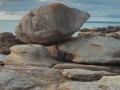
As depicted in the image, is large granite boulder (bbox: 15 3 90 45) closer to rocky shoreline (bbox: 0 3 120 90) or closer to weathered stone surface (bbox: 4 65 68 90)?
rocky shoreline (bbox: 0 3 120 90)

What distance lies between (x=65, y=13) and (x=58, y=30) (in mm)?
1302

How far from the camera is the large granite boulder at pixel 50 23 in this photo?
1388 centimetres

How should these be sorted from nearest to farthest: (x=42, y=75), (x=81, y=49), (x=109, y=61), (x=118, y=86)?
(x=118, y=86), (x=42, y=75), (x=109, y=61), (x=81, y=49)

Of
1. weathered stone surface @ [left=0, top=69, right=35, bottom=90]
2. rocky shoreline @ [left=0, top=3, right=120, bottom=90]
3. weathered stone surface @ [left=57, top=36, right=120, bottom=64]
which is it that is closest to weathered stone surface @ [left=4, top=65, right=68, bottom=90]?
weathered stone surface @ [left=0, top=69, right=35, bottom=90]

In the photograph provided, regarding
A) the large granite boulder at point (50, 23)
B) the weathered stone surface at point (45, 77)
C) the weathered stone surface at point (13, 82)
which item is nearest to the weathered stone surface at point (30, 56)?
the large granite boulder at point (50, 23)

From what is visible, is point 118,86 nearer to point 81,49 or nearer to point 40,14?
point 81,49

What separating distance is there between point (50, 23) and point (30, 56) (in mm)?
2319

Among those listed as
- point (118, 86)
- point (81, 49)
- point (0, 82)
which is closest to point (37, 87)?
point (0, 82)

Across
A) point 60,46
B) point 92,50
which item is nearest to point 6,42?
point 60,46

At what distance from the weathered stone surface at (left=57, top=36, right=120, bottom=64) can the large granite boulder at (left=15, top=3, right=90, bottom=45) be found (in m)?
0.82

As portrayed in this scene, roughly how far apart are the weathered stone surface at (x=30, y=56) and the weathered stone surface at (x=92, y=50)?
1.15 m

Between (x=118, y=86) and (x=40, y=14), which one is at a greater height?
(x=40, y=14)

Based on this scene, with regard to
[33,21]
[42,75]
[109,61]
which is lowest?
[109,61]

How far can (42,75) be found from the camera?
8094mm
